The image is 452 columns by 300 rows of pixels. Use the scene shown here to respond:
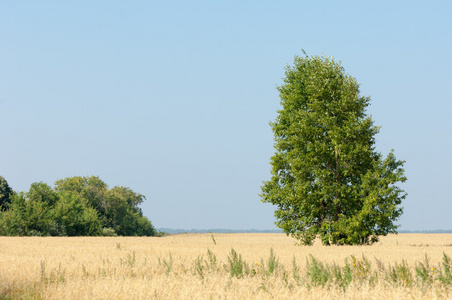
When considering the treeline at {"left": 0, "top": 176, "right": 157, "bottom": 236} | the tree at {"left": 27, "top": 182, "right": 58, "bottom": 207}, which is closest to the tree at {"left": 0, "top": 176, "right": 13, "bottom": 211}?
the treeline at {"left": 0, "top": 176, "right": 157, "bottom": 236}

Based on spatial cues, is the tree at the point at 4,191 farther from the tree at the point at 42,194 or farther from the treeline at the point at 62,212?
the tree at the point at 42,194

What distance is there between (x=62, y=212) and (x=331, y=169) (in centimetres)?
4784

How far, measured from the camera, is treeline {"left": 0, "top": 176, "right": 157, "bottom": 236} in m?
63.4

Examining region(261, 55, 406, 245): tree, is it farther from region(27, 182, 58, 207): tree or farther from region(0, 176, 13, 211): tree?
region(0, 176, 13, 211): tree

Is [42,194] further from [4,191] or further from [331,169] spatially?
[331,169]

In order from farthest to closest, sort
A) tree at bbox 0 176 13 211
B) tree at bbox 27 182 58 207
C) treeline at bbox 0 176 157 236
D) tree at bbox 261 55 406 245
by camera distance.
Answer: tree at bbox 0 176 13 211
tree at bbox 27 182 58 207
treeline at bbox 0 176 157 236
tree at bbox 261 55 406 245

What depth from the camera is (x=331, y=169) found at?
33.1 metres

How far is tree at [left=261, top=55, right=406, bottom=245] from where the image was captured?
31141 millimetres

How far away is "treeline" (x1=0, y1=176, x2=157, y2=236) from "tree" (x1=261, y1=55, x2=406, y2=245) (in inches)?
1645

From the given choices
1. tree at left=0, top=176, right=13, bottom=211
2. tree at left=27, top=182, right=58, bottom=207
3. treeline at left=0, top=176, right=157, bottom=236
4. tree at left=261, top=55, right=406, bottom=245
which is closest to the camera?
tree at left=261, top=55, right=406, bottom=245

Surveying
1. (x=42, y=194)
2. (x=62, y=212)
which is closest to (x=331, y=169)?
(x=62, y=212)

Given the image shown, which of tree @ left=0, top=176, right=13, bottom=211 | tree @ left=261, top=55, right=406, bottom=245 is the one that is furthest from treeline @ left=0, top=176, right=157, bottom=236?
tree @ left=261, top=55, right=406, bottom=245

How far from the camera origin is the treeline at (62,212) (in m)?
63.4

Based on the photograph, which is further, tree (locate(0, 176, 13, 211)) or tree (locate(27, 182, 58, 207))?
tree (locate(0, 176, 13, 211))
